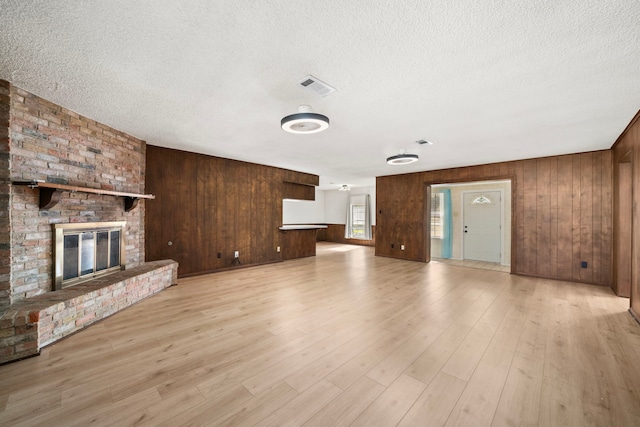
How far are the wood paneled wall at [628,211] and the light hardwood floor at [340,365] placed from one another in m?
0.41

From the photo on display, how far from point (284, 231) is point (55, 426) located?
5692mm

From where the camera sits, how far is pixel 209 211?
5500 mm

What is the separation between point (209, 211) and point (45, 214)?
108 inches


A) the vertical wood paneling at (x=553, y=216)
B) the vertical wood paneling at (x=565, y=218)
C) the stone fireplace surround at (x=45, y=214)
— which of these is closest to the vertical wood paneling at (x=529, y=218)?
the vertical wood paneling at (x=553, y=216)

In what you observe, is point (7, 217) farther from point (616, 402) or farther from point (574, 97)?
point (574, 97)

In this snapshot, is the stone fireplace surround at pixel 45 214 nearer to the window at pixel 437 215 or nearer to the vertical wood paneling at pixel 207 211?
the vertical wood paneling at pixel 207 211

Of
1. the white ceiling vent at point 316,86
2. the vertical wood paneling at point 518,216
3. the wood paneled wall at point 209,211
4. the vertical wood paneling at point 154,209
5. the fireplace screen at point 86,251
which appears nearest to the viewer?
the white ceiling vent at point 316,86

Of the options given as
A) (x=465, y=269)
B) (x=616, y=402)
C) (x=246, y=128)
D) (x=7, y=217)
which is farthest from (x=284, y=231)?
(x=616, y=402)

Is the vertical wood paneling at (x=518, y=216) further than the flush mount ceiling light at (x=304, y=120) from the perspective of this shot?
Yes

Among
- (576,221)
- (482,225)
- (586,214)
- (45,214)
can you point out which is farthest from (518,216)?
(45,214)

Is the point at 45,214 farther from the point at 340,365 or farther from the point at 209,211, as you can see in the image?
the point at 340,365

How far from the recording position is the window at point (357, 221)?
36.2ft

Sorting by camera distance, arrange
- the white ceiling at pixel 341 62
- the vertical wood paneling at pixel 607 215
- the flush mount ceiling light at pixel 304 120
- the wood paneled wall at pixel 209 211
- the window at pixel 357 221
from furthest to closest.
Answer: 1. the window at pixel 357 221
2. the wood paneled wall at pixel 209 211
3. the vertical wood paneling at pixel 607 215
4. the flush mount ceiling light at pixel 304 120
5. the white ceiling at pixel 341 62

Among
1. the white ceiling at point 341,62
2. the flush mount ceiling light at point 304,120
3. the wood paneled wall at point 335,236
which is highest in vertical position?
the white ceiling at point 341,62
